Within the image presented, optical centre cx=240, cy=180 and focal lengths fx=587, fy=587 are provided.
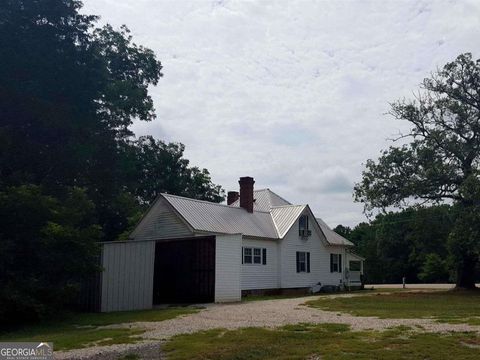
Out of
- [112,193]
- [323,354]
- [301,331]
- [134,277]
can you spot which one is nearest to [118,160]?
[112,193]

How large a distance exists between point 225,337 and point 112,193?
20742mm

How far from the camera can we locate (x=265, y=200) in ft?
134

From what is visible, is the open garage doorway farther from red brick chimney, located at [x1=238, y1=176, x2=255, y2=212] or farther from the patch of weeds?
the patch of weeds

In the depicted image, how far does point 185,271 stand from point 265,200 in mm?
14102

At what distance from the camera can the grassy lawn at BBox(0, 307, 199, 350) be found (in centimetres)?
1352

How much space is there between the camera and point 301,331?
14.0 m

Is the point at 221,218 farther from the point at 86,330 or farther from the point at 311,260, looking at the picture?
the point at 86,330

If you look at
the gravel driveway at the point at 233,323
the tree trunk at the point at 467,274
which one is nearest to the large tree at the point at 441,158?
the tree trunk at the point at 467,274

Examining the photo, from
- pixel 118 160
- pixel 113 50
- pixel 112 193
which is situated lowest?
pixel 112 193

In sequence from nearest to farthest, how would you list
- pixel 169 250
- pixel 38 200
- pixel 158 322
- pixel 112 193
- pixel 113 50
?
pixel 158 322 → pixel 38 200 → pixel 169 250 → pixel 112 193 → pixel 113 50

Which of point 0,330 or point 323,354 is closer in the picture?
point 323,354

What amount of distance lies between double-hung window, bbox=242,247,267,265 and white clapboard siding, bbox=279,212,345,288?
1647mm

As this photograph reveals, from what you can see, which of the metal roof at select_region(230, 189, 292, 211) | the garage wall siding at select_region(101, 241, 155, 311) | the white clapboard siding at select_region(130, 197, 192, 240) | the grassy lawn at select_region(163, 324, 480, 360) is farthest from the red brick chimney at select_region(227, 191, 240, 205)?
the grassy lawn at select_region(163, 324, 480, 360)

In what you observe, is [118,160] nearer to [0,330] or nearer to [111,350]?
[0,330]
